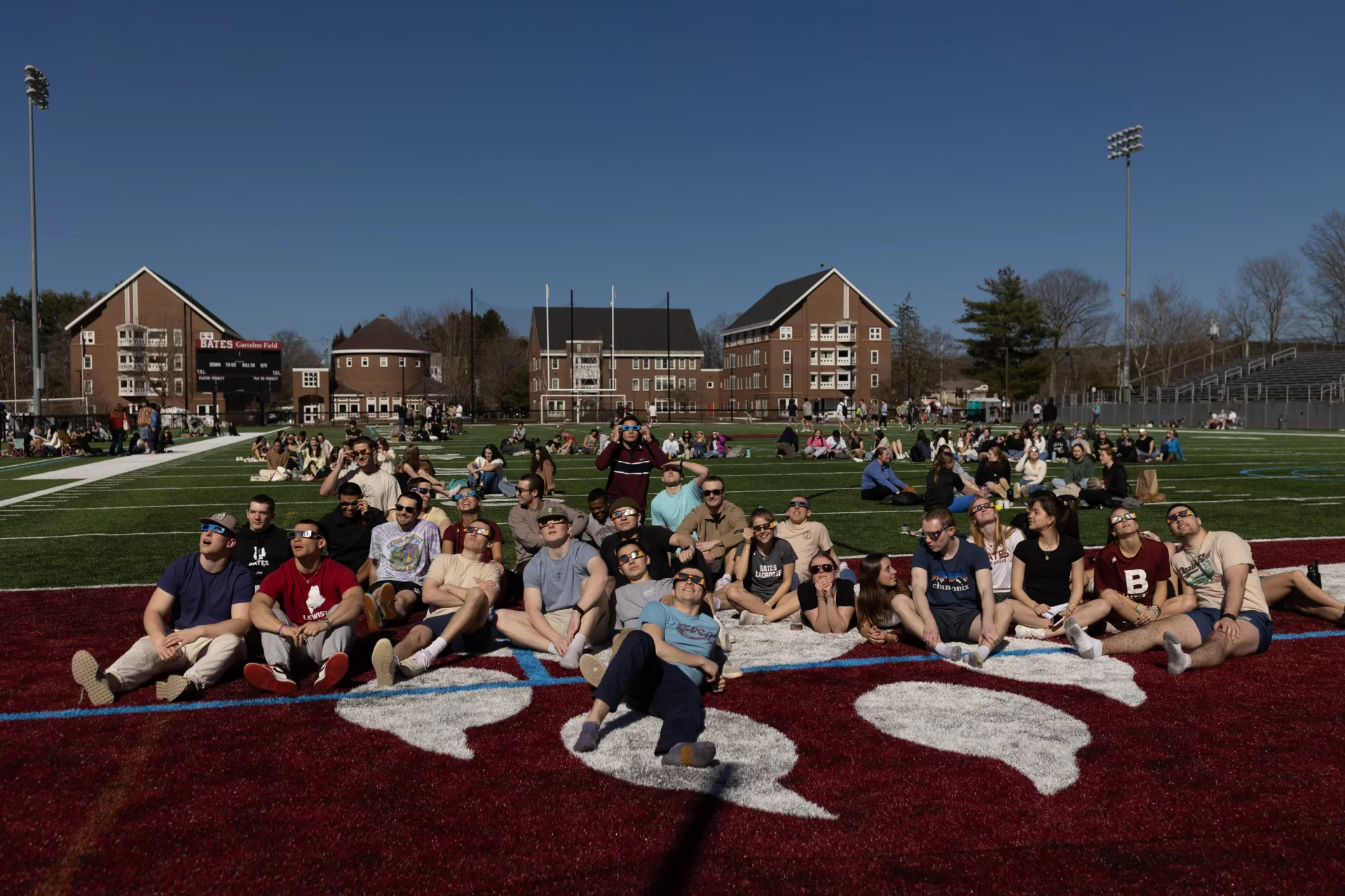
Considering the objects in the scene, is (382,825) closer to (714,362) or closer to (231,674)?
(231,674)

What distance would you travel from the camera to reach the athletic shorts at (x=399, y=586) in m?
9.23

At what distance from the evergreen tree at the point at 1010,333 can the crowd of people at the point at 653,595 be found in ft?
289

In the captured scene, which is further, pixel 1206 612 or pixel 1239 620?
pixel 1206 612

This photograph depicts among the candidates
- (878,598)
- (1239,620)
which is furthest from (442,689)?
(1239,620)

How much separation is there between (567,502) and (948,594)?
13.1 m

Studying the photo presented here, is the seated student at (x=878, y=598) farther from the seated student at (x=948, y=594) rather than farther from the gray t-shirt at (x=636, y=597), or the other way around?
the gray t-shirt at (x=636, y=597)

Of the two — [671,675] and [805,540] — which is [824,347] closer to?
[805,540]

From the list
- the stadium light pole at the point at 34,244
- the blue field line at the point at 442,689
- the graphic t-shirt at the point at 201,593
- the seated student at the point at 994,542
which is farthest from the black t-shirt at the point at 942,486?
the stadium light pole at the point at 34,244

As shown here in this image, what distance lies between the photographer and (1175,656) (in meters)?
7.21

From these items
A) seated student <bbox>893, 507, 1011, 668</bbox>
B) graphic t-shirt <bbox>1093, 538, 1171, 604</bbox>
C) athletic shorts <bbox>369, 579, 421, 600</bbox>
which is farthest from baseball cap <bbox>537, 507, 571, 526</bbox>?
graphic t-shirt <bbox>1093, 538, 1171, 604</bbox>

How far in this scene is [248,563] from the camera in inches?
Answer: 340

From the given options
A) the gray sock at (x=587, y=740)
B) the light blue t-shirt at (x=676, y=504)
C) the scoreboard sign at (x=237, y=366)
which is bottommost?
the gray sock at (x=587, y=740)

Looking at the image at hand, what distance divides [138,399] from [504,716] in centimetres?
8832

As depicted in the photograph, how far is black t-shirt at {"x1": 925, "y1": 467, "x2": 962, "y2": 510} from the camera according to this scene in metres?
16.5
